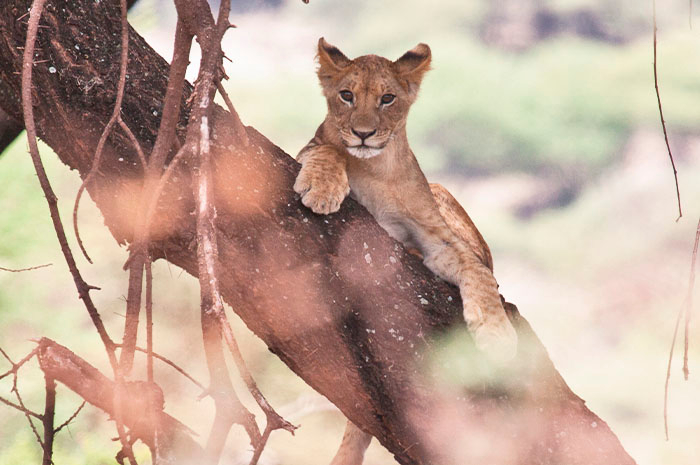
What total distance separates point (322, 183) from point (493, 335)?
66 centimetres

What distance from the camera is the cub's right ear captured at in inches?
104

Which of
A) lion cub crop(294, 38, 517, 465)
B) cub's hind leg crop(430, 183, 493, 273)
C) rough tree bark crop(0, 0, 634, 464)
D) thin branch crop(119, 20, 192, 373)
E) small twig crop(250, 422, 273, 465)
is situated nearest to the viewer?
small twig crop(250, 422, 273, 465)

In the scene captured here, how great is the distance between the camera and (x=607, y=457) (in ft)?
7.06

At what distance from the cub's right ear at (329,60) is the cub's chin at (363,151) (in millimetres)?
332

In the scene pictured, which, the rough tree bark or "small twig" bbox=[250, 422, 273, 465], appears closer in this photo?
"small twig" bbox=[250, 422, 273, 465]

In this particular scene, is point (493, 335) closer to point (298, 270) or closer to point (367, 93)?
point (298, 270)

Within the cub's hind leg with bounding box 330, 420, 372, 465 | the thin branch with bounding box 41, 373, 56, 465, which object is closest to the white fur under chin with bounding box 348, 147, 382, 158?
the cub's hind leg with bounding box 330, 420, 372, 465

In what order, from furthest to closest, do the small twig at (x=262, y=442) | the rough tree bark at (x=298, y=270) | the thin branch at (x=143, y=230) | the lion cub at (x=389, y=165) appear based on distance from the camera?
the lion cub at (x=389, y=165) → the rough tree bark at (x=298, y=270) → the thin branch at (x=143, y=230) → the small twig at (x=262, y=442)

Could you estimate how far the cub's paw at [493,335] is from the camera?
2.22 m

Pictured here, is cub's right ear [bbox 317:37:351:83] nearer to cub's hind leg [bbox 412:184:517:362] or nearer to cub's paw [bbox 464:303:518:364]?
cub's hind leg [bbox 412:184:517:362]

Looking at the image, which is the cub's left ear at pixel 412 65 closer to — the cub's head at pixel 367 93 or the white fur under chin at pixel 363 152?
the cub's head at pixel 367 93

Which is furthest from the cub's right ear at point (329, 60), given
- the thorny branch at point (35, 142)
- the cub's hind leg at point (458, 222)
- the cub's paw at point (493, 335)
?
the thorny branch at point (35, 142)

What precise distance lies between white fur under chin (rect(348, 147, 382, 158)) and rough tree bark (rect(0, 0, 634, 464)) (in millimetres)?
343

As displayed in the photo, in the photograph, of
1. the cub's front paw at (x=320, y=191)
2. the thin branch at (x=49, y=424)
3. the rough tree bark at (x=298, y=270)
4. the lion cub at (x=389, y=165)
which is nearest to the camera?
the thin branch at (x=49, y=424)
